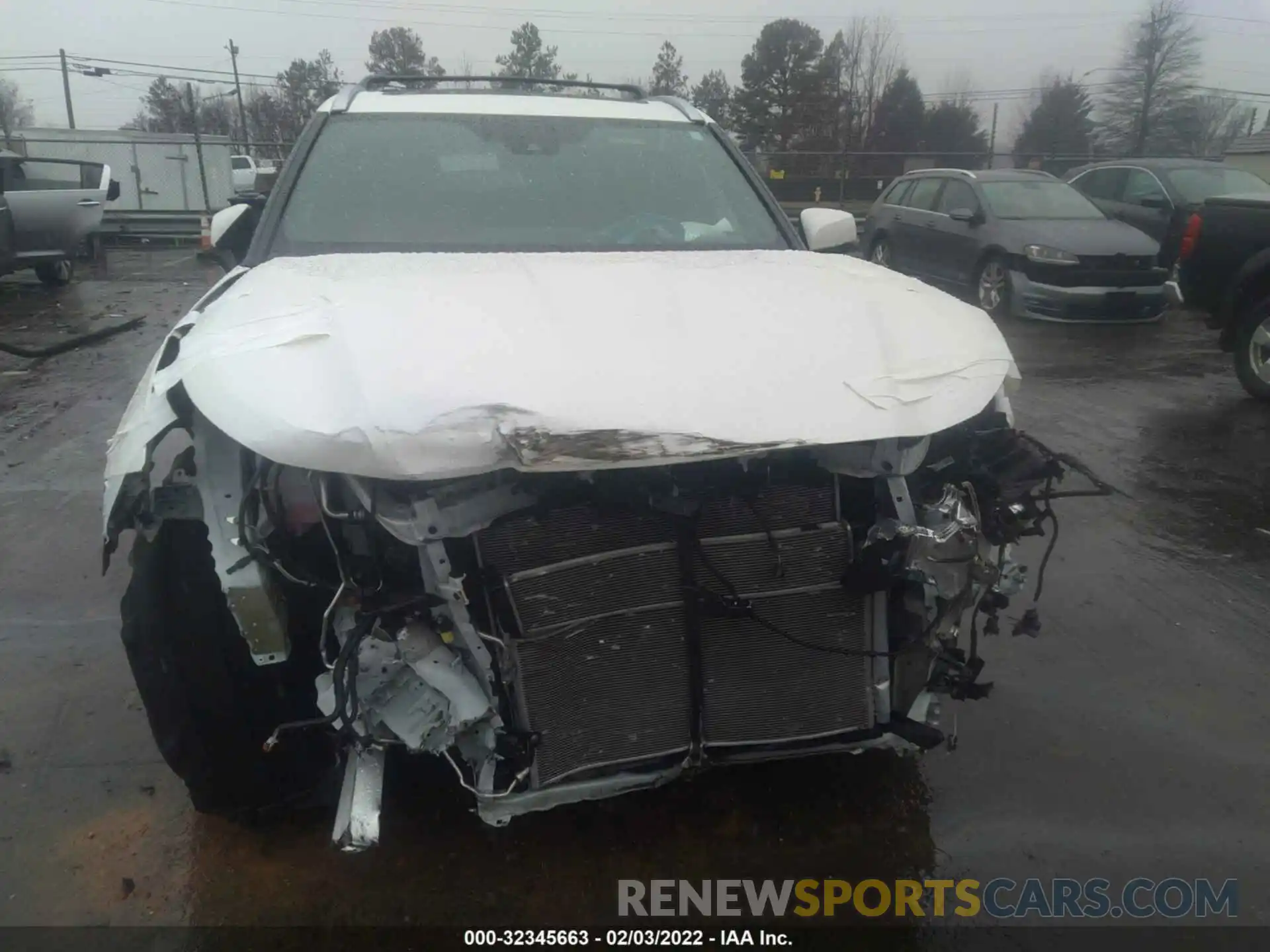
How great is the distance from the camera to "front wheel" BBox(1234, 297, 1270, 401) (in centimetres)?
665

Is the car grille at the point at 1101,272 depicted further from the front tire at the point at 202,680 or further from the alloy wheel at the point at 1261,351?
the front tire at the point at 202,680

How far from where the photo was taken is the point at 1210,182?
37.8 feet

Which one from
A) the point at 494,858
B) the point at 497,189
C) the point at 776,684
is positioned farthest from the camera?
the point at 497,189

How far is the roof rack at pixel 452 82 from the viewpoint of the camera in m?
4.33

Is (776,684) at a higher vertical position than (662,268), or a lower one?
lower

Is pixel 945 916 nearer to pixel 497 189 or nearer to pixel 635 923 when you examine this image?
pixel 635 923

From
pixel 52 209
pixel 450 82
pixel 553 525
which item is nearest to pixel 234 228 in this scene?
pixel 450 82

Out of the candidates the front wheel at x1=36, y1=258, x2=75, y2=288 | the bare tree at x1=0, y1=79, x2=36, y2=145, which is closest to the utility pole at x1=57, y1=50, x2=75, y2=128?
the bare tree at x1=0, y1=79, x2=36, y2=145

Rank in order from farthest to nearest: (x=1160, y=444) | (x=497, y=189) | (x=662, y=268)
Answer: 1. (x=1160, y=444)
2. (x=497, y=189)
3. (x=662, y=268)

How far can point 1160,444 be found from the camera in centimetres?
608

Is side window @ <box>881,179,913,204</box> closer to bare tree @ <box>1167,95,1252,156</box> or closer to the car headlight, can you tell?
the car headlight

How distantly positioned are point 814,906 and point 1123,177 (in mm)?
12036

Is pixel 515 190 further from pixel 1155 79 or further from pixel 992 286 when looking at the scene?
pixel 1155 79

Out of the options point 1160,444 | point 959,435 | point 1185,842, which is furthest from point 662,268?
point 1160,444
